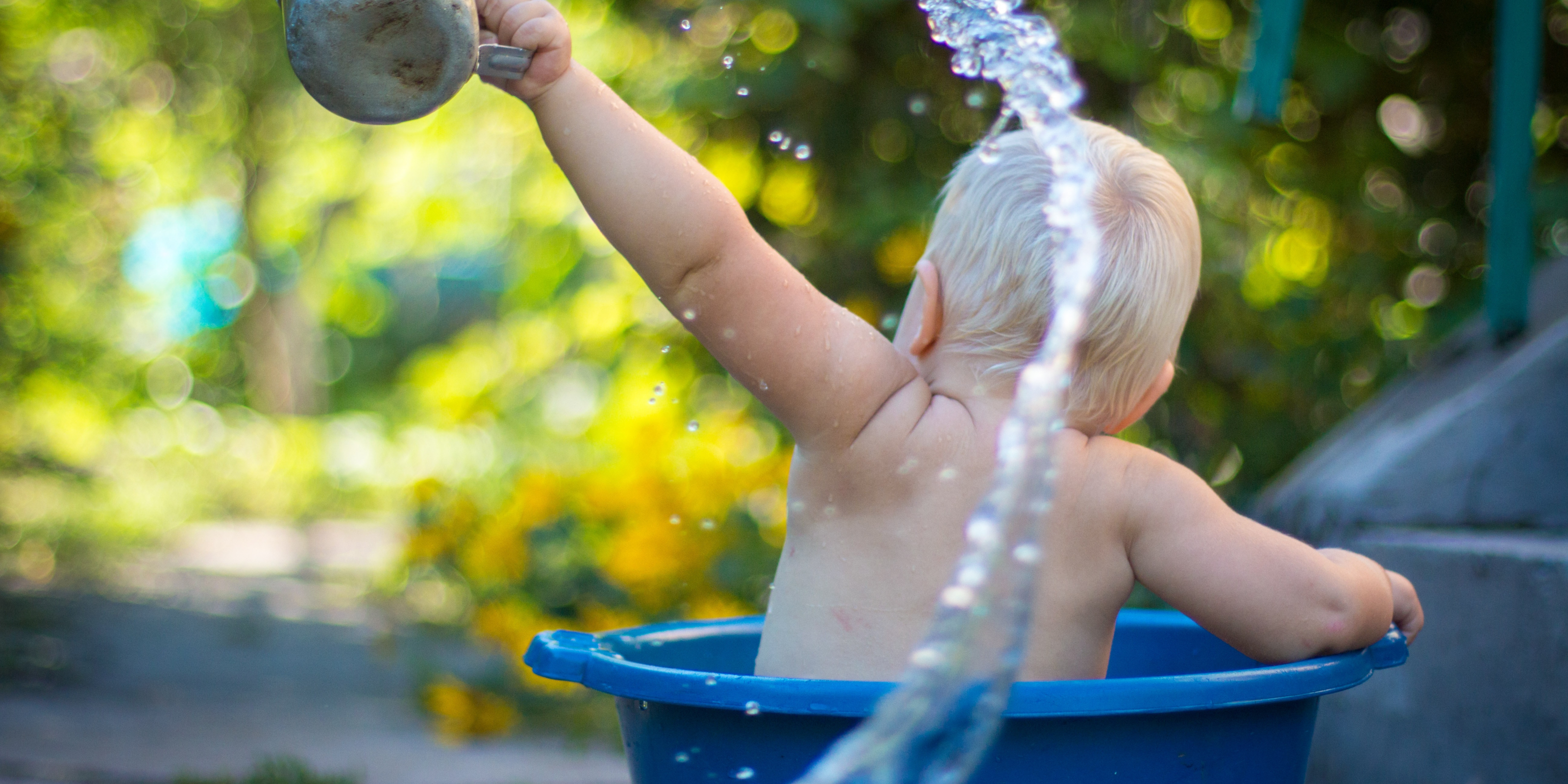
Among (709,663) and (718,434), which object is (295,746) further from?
(709,663)

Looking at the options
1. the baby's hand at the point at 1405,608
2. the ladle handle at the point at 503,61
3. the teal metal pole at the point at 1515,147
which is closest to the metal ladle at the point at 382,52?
the ladle handle at the point at 503,61

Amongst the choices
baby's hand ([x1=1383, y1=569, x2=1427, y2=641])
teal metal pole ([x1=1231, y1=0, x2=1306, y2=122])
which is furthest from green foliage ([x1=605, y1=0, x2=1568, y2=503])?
baby's hand ([x1=1383, y1=569, x2=1427, y2=641])

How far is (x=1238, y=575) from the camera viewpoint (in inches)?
36.4

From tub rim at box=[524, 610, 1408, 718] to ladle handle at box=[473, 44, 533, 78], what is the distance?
468mm

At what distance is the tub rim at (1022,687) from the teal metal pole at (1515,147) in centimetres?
127

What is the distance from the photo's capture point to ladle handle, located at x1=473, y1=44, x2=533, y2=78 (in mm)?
852

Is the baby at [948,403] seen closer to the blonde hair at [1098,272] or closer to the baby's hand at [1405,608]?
the blonde hair at [1098,272]

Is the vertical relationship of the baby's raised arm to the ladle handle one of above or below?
below

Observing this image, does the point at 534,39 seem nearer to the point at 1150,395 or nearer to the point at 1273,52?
Answer: the point at 1150,395

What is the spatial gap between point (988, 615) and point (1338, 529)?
1401 millimetres

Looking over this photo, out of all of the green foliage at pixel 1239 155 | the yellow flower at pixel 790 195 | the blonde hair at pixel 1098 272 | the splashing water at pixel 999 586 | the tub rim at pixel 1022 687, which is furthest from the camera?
the yellow flower at pixel 790 195

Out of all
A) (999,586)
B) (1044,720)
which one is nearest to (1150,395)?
(1044,720)

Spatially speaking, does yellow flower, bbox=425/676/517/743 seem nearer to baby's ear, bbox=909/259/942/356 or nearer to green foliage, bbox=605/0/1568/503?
green foliage, bbox=605/0/1568/503

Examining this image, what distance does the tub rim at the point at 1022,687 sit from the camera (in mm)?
757
